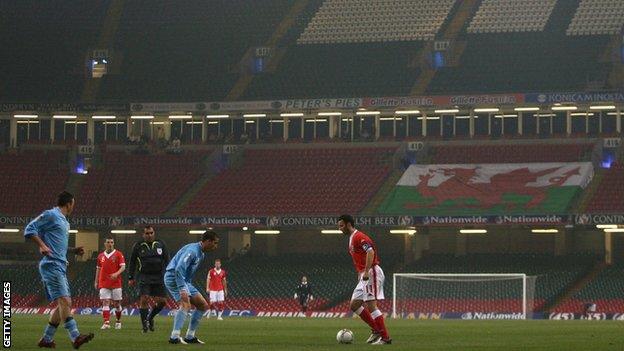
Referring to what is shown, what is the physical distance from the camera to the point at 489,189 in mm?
62438

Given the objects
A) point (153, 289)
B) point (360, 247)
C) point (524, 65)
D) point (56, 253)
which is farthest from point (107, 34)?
point (56, 253)

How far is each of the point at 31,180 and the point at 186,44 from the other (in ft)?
37.9

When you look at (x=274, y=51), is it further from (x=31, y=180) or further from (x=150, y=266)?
(x=150, y=266)

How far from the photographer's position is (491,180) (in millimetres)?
63125

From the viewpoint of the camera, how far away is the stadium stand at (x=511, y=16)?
69750mm

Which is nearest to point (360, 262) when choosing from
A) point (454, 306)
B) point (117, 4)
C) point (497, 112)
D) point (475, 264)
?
point (454, 306)

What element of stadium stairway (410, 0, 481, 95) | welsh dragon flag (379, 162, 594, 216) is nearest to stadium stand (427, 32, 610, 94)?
stadium stairway (410, 0, 481, 95)

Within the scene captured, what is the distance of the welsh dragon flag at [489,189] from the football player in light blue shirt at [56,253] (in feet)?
137

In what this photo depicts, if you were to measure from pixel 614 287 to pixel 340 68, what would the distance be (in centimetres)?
2110

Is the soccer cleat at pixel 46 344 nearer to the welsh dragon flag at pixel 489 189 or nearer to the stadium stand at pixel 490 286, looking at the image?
the stadium stand at pixel 490 286

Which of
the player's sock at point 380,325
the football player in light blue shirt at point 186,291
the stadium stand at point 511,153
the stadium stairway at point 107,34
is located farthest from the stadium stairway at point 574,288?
the football player in light blue shirt at point 186,291

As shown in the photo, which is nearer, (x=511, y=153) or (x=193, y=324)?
(x=193, y=324)

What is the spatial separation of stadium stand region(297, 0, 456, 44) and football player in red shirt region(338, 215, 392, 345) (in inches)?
1877

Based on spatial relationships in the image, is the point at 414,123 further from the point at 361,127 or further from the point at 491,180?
the point at 491,180
